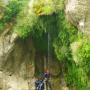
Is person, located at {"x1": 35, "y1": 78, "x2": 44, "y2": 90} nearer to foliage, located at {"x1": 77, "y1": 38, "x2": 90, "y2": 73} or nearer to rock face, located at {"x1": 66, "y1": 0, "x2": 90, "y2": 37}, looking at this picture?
foliage, located at {"x1": 77, "y1": 38, "x2": 90, "y2": 73}

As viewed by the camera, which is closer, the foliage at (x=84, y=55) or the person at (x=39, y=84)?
the foliage at (x=84, y=55)

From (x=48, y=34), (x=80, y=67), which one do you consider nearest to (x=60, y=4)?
(x=48, y=34)

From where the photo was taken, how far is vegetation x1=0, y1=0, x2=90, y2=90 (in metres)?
16.5

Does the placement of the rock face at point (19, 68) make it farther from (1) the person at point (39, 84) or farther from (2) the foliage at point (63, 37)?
(2) the foliage at point (63, 37)

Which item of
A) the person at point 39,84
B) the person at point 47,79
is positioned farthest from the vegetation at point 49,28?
the person at point 39,84

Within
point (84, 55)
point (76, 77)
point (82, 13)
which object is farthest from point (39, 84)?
point (82, 13)

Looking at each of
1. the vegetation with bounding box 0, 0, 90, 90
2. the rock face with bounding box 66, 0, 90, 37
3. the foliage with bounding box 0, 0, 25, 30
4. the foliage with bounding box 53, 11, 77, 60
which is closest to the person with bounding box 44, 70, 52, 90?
the vegetation with bounding box 0, 0, 90, 90

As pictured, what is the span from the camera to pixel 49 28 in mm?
17469

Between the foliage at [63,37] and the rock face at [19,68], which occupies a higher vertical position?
the foliage at [63,37]

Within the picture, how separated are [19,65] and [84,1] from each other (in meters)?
4.10

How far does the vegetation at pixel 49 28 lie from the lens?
16.5 meters

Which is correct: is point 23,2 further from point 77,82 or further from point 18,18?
point 77,82

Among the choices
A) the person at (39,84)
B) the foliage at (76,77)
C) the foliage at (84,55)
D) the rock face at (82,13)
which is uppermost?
the rock face at (82,13)

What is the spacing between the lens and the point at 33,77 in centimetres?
1817
